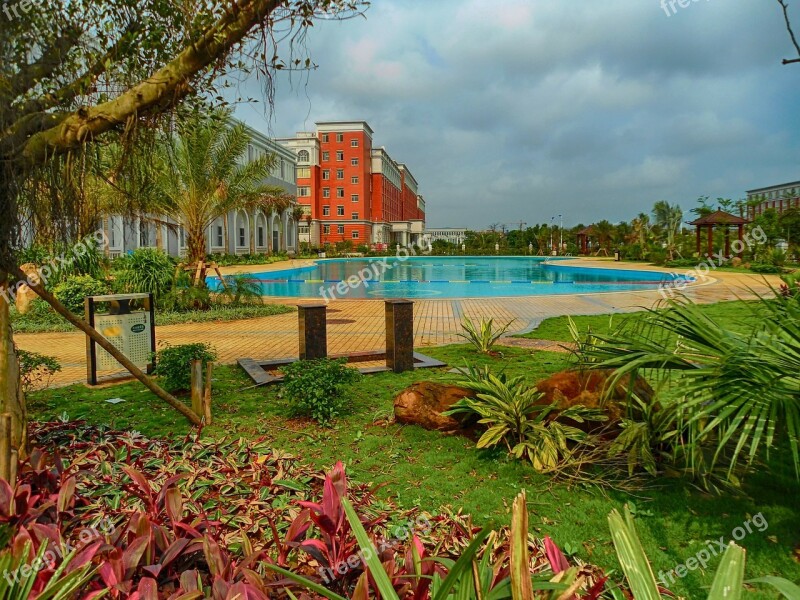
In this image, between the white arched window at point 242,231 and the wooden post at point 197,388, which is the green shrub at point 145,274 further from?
the white arched window at point 242,231

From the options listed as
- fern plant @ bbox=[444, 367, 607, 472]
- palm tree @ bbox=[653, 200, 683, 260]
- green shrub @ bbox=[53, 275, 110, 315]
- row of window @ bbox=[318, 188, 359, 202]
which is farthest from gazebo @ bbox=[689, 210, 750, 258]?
row of window @ bbox=[318, 188, 359, 202]

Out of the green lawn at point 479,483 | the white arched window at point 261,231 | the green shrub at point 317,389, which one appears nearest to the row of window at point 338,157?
the white arched window at point 261,231

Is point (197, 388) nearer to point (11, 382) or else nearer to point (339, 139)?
point (11, 382)

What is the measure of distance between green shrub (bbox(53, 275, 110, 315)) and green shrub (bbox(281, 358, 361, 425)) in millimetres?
9057

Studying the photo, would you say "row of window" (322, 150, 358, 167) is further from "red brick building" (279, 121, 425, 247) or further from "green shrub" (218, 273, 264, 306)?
"green shrub" (218, 273, 264, 306)

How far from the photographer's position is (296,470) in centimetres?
379

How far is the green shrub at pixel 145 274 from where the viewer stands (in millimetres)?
13117

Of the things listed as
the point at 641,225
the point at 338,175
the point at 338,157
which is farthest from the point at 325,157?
the point at 641,225

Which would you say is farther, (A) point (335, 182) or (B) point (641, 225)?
(A) point (335, 182)

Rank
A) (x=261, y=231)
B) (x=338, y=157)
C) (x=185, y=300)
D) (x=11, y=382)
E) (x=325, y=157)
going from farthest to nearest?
(x=325, y=157), (x=338, y=157), (x=261, y=231), (x=185, y=300), (x=11, y=382)

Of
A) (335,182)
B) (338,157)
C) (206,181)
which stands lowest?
(206,181)

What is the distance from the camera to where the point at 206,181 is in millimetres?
13766

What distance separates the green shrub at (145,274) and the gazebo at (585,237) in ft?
144

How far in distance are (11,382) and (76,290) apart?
10421mm
